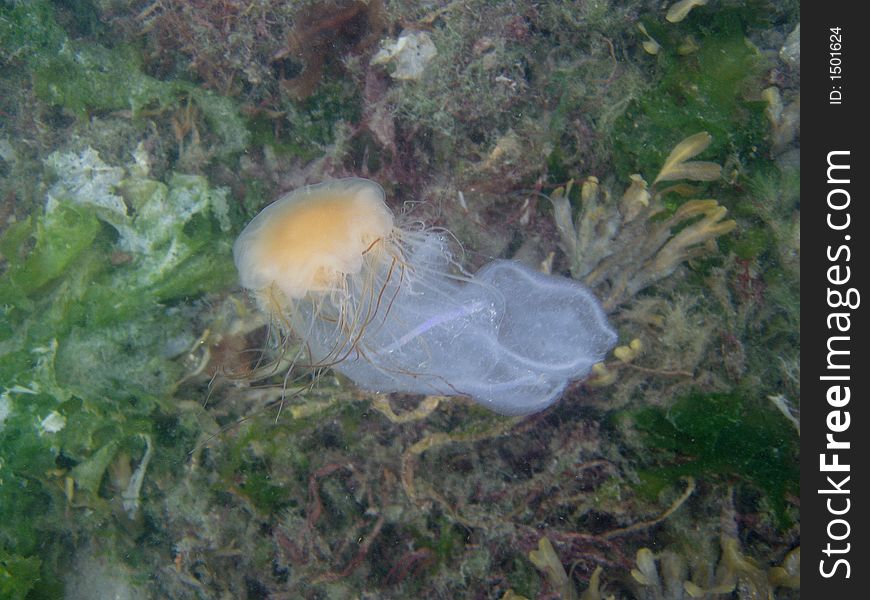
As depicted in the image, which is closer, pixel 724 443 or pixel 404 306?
pixel 724 443

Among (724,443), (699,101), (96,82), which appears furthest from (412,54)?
(724,443)

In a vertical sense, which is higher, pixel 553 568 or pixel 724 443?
pixel 724 443

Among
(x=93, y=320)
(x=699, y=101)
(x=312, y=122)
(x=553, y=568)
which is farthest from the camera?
(x=312, y=122)

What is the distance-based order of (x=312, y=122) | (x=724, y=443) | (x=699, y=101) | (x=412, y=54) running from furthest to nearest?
(x=312, y=122), (x=412, y=54), (x=699, y=101), (x=724, y=443)

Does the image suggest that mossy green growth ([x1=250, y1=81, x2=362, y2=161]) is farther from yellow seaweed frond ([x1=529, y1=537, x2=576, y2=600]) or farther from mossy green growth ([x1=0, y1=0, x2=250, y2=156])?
yellow seaweed frond ([x1=529, y1=537, x2=576, y2=600])

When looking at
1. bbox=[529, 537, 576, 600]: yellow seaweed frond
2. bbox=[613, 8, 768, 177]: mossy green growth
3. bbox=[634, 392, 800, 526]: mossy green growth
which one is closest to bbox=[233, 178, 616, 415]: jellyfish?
bbox=[634, 392, 800, 526]: mossy green growth

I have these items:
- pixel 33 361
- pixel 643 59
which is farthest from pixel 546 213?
pixel 33 361

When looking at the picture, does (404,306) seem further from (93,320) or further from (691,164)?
(93,320)
